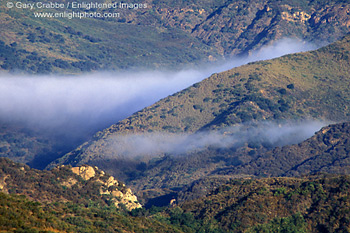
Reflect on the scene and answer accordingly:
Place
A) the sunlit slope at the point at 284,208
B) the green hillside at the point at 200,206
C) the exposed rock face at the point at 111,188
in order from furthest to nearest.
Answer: the exposed rock face at the point at 111,188
the sunlit slope at the point at 284,208
the green hillside at the point at 200,206

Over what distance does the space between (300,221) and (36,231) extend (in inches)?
1653

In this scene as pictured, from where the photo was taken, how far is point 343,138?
7810 inches

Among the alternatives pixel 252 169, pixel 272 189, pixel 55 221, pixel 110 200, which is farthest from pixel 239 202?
pixel 252 169

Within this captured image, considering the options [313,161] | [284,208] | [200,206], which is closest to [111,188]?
[200,206]

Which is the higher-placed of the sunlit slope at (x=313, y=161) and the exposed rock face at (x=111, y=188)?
the exposed rock face at (x=111, y=188)

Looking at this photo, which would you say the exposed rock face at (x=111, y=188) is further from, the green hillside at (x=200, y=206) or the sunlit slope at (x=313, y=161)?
the sunlit slope at (x=313, y=161)

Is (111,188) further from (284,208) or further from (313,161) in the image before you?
(313,161)

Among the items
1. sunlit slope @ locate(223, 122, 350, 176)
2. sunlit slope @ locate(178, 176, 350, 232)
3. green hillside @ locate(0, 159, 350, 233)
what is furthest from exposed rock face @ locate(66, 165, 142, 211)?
sunlit slope @ locate(223, 122, 350, 176)

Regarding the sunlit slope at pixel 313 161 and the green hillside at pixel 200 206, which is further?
the sunlit slope at pixel 313 161

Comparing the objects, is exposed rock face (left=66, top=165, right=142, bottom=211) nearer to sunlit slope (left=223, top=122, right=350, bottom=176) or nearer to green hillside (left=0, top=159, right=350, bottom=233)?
green hillside (left=0, top=159, right=350, bottom=233)

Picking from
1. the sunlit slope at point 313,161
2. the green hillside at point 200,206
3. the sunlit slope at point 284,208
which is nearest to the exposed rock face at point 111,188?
the green hillside at point 200,206

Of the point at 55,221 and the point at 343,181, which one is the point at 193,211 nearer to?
the point at 343,181

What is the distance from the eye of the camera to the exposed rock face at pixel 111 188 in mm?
128875

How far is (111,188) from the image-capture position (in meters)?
130
